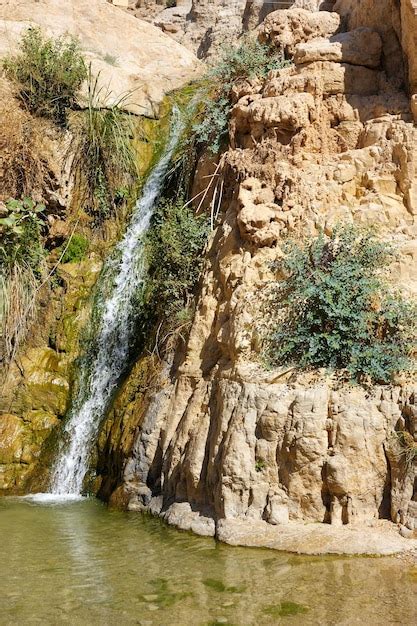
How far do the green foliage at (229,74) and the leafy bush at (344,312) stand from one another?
10.8 feet

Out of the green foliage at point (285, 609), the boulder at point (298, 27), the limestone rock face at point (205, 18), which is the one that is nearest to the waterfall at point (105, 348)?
the boulder at point (298, 27)

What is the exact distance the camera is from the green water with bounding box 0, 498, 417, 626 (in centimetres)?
500

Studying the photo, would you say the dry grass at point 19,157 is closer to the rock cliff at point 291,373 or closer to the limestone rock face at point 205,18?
the rock cliff at point 291,373

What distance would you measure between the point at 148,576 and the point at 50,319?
20.1 feet

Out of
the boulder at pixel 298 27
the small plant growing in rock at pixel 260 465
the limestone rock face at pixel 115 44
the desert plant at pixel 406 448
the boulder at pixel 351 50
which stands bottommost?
the small plant growing in rock at pixel 260 465

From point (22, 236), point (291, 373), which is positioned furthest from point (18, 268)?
point (291, 373)

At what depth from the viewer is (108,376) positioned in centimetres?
1044

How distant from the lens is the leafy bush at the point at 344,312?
7125 mm

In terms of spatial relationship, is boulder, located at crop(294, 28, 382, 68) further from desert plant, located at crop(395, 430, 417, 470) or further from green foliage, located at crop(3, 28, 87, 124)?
desert plant, located at crop(395, 430, 417, 470)

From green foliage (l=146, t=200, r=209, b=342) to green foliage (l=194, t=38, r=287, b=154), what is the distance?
1.28 m

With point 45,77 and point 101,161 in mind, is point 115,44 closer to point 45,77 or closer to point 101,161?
point 45,77

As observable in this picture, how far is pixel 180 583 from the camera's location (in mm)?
5668

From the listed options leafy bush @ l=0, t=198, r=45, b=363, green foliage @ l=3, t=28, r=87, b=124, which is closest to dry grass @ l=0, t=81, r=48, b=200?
leafy bush @ l=0, t=198, r=45, b=363

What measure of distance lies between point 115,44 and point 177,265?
8.90 m
